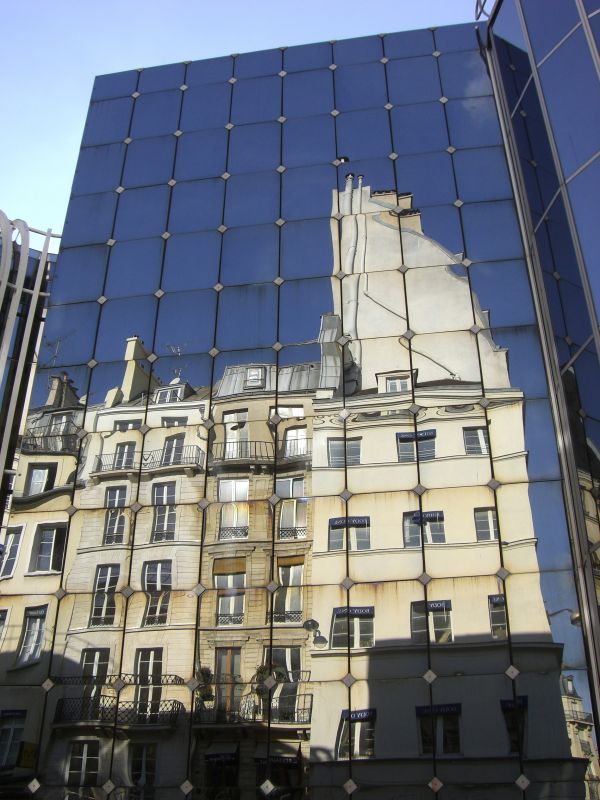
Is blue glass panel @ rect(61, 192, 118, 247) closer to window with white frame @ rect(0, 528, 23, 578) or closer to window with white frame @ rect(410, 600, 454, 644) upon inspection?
window with white frame @ rect(0, 528, 23, 578)

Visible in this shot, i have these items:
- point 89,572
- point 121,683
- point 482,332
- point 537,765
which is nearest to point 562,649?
point 537,765

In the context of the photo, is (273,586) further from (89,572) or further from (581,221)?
(581,221)

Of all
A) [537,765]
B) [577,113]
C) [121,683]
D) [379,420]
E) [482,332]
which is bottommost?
[537,765]

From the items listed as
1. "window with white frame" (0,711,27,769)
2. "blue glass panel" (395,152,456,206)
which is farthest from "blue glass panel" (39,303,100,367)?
"blue glass panel" (395,152,456,206)

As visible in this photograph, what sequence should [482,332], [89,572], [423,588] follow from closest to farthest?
1. [423,588]
2. [89,572]
3. [482,332]

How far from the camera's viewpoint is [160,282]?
21.0 meters

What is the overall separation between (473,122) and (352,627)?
13.4 meters

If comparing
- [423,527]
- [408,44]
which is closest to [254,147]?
[408,44]

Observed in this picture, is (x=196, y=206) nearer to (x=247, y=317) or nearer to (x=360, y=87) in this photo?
(x=247, y=317)

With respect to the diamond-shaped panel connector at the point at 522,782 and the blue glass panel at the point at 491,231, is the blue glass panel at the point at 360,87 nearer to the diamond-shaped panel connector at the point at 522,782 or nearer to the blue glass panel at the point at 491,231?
the blue glass panel at the point at 491,231

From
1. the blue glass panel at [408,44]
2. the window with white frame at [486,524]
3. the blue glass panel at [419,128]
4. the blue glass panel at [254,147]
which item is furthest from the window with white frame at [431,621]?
the blue glass panel at [408,44]

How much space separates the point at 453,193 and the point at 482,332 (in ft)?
14.0

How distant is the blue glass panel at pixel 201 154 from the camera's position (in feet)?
74.9

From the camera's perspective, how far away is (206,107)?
24312mm
